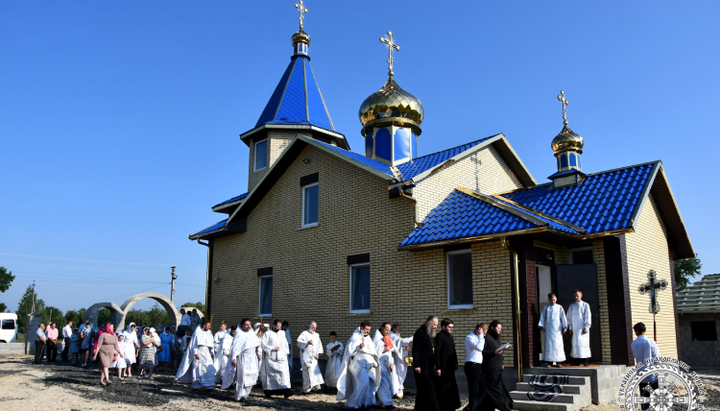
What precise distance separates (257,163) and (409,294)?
9.29 meters

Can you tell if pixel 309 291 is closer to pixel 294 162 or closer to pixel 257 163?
pixel 294 162

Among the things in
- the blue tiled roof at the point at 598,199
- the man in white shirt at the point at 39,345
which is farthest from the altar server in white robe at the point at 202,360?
the man in white shirt at the point at 39,345

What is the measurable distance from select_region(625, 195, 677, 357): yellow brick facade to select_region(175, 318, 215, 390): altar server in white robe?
907 cm

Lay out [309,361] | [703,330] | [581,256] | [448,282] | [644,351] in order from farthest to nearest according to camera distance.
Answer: [703,330] → [581,256] → [309,361] → [448,282] → [644,351]

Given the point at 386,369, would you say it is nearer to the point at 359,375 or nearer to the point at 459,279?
the point at 359,375

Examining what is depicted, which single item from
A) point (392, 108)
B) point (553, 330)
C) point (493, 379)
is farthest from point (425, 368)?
point (392, 108)

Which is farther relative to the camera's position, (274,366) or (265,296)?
(265,296)

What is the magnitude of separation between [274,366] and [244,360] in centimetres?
62

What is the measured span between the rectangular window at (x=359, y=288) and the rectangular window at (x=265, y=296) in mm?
3303

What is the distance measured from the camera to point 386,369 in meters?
10.5

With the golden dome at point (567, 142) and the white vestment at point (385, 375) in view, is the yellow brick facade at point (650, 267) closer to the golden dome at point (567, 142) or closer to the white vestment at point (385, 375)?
the golden dome at point (567, 142)

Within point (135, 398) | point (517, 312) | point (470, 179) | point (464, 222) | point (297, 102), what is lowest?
point (135, 398)

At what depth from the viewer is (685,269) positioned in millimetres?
35312

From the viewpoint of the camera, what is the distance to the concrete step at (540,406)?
911 centimetres
